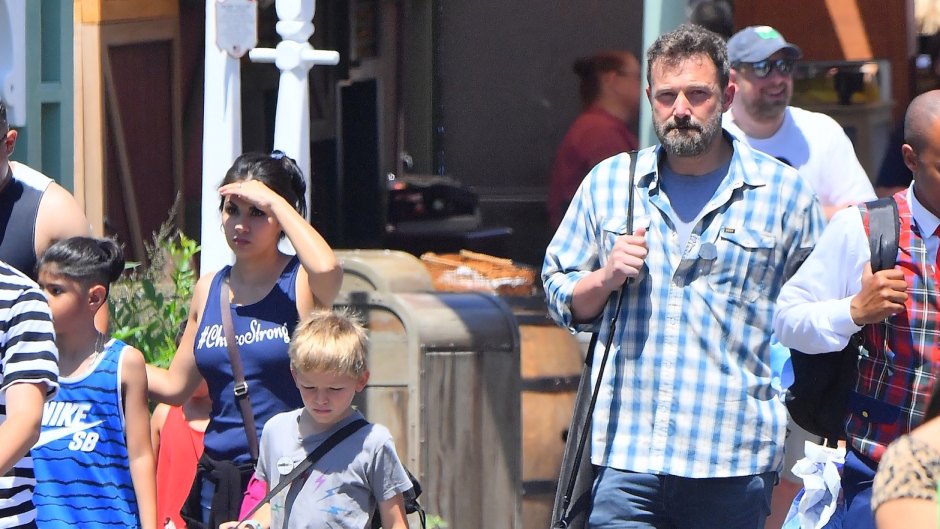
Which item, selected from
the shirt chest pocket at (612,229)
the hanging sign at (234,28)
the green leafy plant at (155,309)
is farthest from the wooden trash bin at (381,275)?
the shirt chest pocket at (612,229)

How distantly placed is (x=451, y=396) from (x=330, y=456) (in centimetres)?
184

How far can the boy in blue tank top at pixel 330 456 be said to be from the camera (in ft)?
11.7

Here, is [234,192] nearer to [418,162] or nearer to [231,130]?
[231,130]

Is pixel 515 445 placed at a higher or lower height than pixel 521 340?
lower

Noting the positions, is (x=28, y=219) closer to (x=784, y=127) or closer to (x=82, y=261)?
(x=82, y=261)

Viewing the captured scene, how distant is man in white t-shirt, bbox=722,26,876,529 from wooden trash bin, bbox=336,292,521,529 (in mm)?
1026

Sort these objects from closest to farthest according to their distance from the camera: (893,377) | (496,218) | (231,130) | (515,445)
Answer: (893,377)
(515,445)
(231,130)
(496,218)

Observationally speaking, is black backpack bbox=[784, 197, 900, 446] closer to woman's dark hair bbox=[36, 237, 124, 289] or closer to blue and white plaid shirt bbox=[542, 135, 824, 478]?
blue and white plaid shirt bbox=[542, 135, 824, 478]

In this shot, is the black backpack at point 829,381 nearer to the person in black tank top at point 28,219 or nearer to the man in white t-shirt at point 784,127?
the man in white t-shirt at point 784,127

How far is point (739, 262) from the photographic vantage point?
352cm

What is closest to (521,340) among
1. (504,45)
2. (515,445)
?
(515,445)

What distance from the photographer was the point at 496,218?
923 cm

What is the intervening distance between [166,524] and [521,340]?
6.46 ft

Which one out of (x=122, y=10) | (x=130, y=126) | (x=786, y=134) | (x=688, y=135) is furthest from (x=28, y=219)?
(x=130, y=126)
